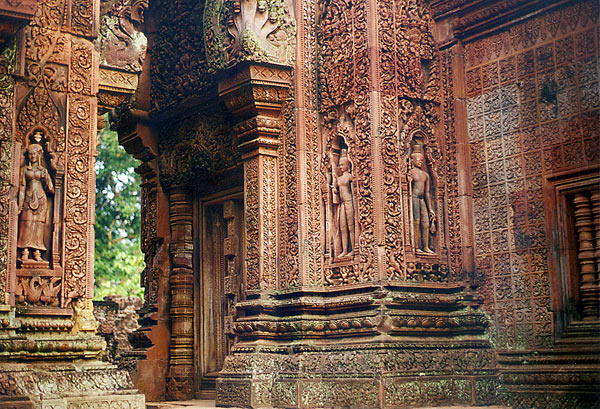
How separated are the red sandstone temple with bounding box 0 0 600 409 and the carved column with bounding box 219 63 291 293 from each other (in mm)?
26

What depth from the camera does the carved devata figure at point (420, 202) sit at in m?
9.91

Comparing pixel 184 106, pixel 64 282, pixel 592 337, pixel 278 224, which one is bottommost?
pixel 592 337

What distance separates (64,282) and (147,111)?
5.31 m

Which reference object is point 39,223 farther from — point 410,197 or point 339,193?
point 410,197

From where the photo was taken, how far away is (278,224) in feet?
34.6

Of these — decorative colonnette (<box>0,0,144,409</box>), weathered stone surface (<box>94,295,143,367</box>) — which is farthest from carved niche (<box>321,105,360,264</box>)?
weathered stone surface (<box>94,295,143,367</box>)

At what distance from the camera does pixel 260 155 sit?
10.7m

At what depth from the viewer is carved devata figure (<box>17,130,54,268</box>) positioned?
8164 millimetres

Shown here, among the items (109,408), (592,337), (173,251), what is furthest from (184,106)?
(592,337)

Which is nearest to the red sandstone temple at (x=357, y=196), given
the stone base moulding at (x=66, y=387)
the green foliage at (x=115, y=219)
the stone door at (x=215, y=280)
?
the stone base moulding at (x=66, y=387)

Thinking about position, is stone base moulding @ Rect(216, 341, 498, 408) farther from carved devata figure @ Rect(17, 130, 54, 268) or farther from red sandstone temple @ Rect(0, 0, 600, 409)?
carved devata figure @ Rect(17, 130, 54, 268)

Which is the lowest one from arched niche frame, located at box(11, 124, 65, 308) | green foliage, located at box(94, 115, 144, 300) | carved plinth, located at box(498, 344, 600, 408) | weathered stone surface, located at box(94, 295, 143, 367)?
carved plinth, located at box(498, 344, 600, 408)

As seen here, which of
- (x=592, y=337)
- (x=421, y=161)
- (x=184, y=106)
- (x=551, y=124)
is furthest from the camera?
(x=184, y=106)

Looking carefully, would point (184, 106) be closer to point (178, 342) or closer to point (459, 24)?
point (178, 342)
